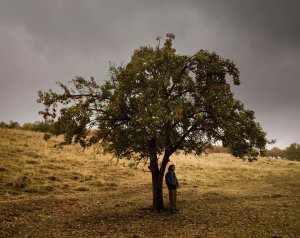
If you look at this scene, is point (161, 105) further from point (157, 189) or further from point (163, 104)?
point (157, 189)

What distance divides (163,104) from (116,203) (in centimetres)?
1057

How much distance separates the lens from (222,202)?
2438 centimetres

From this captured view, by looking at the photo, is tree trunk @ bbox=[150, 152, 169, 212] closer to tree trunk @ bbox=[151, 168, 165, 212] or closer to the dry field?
tree trunk @ bbox=[151, 168, 165, 212]

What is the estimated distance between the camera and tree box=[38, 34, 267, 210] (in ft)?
57.4

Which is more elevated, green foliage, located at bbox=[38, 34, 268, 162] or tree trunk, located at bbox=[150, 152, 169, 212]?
green foliage, located at bbox=[38, 34, 268, 162]

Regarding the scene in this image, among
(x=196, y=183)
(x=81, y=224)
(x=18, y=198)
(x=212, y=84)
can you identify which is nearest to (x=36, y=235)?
(x=81, y=224)

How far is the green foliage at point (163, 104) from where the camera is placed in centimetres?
1750

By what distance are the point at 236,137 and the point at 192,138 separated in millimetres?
3974

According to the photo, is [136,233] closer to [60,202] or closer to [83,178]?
[60,202]

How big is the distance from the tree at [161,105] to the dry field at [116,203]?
116 inches

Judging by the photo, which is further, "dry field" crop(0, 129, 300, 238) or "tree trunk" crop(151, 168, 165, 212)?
"tree trunk" crop(151, 168, 165, 212)

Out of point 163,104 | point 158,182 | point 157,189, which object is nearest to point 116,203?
point 157,189

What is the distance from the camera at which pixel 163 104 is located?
54.4ft

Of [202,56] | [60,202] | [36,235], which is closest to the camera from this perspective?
[36,235]
